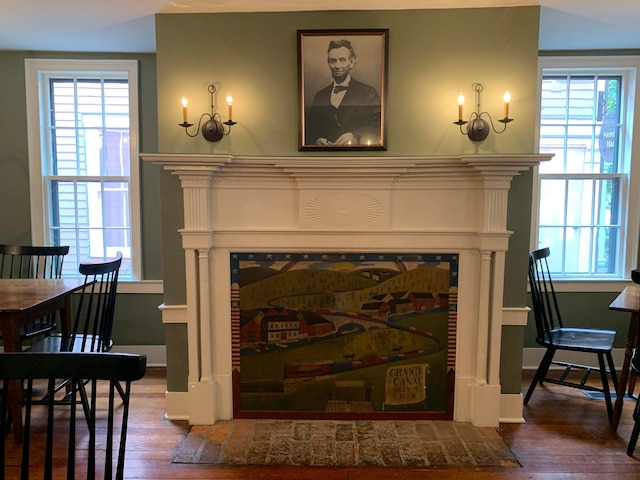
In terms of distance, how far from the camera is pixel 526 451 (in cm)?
238

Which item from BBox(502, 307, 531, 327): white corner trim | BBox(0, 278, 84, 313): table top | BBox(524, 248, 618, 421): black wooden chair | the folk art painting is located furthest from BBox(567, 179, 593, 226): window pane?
BBox(0, 278, 84, 313): table top

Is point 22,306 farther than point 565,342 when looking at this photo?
No

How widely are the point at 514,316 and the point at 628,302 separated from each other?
0.65 m

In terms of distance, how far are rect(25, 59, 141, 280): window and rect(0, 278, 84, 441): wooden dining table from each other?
68 cm

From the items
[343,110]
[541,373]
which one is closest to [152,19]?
[343,110]

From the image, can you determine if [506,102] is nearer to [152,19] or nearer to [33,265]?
[152,19]

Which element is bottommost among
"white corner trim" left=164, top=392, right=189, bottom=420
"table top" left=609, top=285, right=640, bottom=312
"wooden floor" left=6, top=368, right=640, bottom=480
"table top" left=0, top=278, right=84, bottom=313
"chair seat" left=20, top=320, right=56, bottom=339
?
"wooden floor" left=6, top=368, right=640, bottom=480

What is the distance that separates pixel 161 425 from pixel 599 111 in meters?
3.95

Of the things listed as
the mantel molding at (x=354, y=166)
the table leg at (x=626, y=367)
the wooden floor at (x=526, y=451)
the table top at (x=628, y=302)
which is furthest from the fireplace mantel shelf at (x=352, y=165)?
the wooden floor at (x=526, y=451)

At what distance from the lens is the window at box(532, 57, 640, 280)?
3.41m

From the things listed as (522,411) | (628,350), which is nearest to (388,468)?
(522,411)

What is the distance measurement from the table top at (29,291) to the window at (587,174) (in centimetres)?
346

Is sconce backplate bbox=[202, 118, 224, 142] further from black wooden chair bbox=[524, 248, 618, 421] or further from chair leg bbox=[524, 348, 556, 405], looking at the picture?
chair leg bbox=[524, 348, 556, 405]

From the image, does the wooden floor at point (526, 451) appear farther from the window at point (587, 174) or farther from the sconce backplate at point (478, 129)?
the sconce backplate at point (478, 129)
